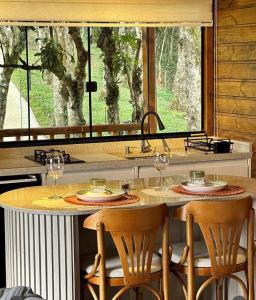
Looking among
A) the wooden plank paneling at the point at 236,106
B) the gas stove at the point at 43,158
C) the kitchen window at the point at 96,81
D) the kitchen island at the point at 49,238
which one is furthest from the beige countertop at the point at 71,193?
the kitchen window at the point at 96,81

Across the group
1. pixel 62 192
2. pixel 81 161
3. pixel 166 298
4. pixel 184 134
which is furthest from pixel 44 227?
pixel 184 134

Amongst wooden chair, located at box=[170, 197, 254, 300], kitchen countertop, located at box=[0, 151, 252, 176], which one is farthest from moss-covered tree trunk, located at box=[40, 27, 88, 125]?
wooden chair, located at box=[170, 197, 254, 300]

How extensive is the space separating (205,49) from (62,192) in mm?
3160

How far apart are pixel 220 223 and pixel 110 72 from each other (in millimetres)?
3089

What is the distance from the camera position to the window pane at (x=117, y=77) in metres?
6.97

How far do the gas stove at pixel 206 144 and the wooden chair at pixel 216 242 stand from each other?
2.41 metres

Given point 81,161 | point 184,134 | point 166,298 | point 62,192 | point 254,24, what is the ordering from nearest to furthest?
point 166,298 < point 62,192 < point 81,161 < point 254,24 < point 184,134

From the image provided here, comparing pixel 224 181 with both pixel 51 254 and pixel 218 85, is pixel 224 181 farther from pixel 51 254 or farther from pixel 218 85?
pixel 218 85

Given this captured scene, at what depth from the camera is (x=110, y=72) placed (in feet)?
23.0

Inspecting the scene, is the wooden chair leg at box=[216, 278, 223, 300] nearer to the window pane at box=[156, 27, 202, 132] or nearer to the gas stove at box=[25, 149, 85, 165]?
the gas stove at box=[25, 149, 85, 165]

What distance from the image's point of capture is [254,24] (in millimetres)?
6719

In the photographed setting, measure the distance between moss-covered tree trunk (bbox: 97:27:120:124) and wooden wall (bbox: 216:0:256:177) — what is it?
1057 mm

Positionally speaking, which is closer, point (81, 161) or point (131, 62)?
point (81, 161)

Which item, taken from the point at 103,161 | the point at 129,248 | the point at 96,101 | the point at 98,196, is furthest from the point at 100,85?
the point at 129,248
